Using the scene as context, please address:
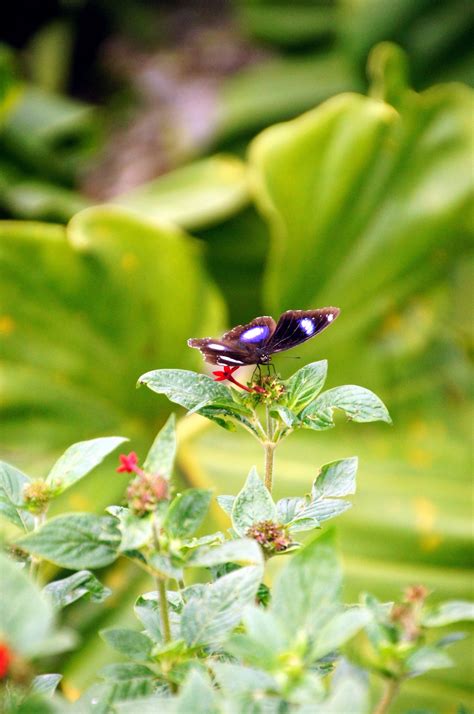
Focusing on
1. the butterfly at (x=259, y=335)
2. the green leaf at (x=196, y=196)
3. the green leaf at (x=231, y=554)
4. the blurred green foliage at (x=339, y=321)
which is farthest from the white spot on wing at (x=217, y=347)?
the green leaf at (x=196, y=196)

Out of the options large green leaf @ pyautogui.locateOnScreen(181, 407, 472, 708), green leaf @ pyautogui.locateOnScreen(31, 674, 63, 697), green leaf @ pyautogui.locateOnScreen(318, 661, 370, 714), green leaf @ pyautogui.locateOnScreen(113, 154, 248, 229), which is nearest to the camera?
green leaf @ pyautogui.locateOnScreen(318, 661, 370, 714)

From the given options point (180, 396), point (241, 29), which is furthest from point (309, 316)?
point (241, 29)

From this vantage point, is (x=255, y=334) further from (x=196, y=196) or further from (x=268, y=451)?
(x=196, y=196)

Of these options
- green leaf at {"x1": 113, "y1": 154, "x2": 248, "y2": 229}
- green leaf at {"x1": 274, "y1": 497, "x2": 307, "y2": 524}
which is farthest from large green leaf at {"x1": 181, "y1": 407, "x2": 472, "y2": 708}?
green leaf at {"x1": 274, "y1": 497, "x2": 307, "y2": 524}

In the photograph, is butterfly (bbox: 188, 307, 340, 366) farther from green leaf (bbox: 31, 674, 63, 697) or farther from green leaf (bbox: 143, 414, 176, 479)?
green leaf (bbox: 31, 674, 63, 697)

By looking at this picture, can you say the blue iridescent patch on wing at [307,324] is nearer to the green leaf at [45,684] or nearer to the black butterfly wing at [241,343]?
the black butterfly wing at [241,343]

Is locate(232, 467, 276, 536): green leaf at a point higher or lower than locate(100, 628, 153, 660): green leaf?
higher

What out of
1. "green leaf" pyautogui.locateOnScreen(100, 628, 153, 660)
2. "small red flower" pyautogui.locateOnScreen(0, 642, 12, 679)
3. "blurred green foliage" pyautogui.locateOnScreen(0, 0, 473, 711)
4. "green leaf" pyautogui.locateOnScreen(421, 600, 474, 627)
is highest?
"blurred green foliage" pyautogui.locateOnScreen(0, 0, 473, 711)

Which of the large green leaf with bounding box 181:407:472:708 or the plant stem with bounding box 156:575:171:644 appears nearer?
the plant stem with bounding box 156:575:171:644
